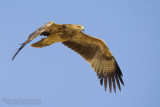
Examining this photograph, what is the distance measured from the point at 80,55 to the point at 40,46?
4.83 feet

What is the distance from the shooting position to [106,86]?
8.62 m

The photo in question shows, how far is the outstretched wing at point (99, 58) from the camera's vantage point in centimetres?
873

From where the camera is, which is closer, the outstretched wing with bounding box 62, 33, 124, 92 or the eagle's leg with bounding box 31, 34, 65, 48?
the eagle's leg with bounding box 31, 34, 65, 48

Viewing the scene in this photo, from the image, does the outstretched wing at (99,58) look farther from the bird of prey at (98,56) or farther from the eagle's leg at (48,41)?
the eagle's leg at (48,41)

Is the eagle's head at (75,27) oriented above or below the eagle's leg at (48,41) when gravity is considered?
above

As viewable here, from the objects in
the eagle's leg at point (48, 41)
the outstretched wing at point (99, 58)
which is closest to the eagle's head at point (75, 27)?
the eagle's leg at point (48, 41)

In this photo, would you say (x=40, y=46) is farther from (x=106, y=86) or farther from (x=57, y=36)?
(x=106, y=86)

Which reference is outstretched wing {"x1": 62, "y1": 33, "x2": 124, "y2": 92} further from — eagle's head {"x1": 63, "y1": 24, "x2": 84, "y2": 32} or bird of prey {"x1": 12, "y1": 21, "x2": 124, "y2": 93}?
eagle's head {"x1": 63, "y1": 24, "x2": 84, "y2": 32}

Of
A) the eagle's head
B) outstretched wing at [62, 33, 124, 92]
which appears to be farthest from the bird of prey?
the eagle's head

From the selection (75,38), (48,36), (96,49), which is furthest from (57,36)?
(96,49)

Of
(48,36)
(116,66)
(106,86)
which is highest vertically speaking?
(48,36)

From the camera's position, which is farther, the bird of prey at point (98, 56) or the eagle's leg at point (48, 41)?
the bird of prey at point (98, 56)

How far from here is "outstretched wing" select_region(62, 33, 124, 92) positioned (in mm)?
8727

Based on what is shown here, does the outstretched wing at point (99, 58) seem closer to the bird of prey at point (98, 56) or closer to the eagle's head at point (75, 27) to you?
the bird of prey at point (98, 56)
